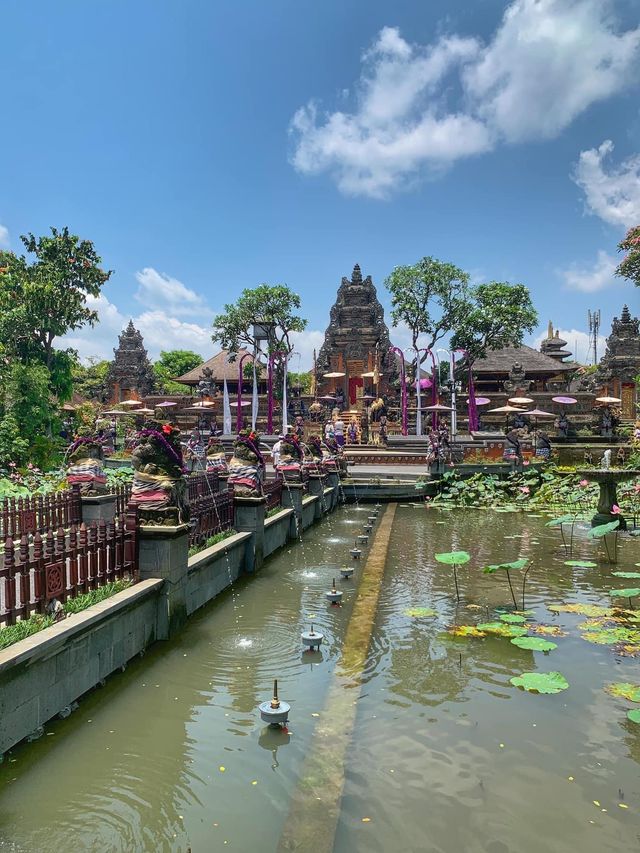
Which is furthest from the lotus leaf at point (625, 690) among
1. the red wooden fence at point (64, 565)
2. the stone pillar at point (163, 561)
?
the red wooden fence at point (64, 565)

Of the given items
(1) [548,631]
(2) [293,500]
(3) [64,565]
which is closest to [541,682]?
(1) [548,631]

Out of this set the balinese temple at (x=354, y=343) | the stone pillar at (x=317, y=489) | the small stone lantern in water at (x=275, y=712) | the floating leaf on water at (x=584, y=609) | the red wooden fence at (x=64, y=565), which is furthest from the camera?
the balinese temple at (x=354, y=343)

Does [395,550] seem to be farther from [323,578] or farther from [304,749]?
[304,749]

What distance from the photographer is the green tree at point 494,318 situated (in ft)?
135

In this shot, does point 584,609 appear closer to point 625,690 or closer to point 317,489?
point 625,690

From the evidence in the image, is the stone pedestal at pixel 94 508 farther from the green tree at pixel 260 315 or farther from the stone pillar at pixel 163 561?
the green tree at pixel 260 315

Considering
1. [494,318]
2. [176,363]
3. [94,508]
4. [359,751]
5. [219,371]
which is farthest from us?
[176,363]

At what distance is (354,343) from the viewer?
50344mm

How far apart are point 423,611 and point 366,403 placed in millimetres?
34563

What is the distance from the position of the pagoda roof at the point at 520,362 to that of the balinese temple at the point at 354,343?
7520 millimetres

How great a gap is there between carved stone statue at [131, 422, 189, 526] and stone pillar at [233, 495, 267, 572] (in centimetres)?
289

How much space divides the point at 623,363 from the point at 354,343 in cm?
2203

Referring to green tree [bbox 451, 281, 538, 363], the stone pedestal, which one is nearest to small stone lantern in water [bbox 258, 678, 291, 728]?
the stone pedestal

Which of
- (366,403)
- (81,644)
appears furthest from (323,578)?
(366,403)
